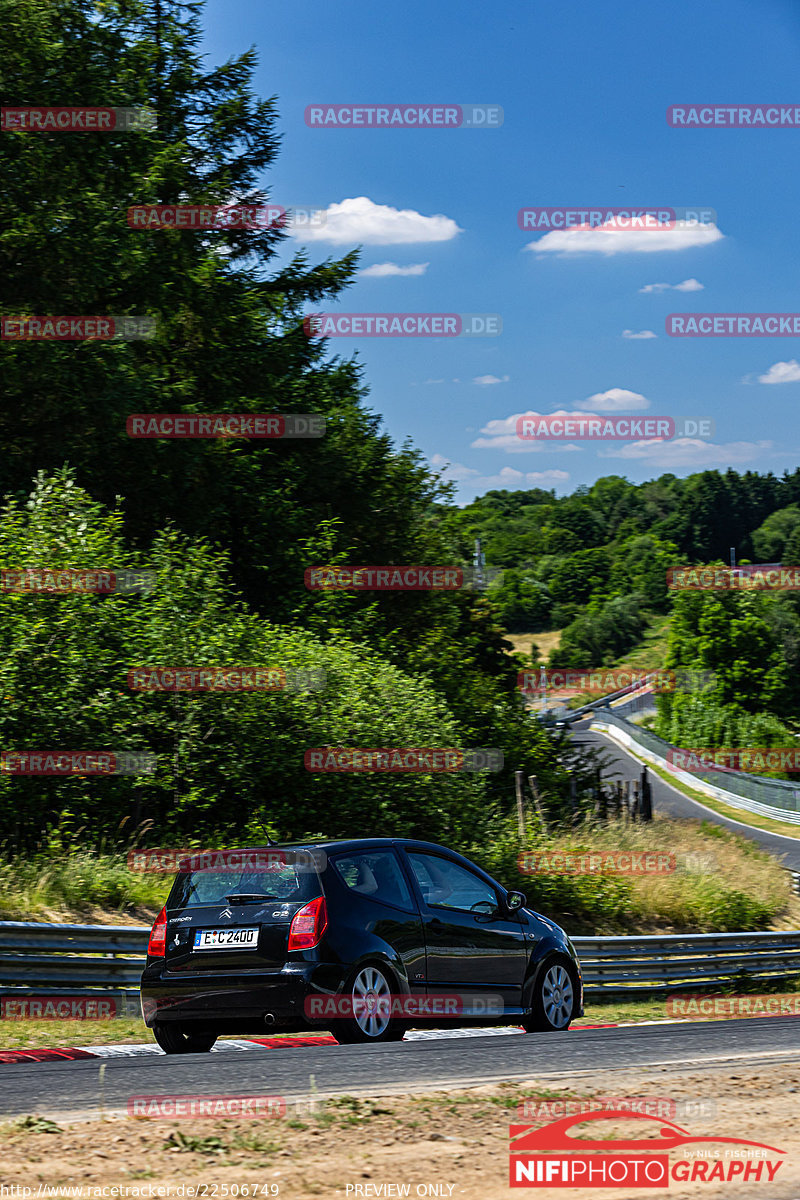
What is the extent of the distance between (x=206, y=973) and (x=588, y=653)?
144 meters

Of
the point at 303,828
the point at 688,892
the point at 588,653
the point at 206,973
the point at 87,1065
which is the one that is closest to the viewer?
the point at 87,1065

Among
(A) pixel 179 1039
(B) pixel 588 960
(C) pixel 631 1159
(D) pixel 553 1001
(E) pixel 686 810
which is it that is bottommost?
(E) pixel 686 810

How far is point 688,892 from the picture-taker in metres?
21.5

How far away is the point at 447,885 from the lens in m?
9.45

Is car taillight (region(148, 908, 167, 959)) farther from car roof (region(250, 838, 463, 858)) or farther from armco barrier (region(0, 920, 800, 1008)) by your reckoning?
armco barrier (region(0, 920, 800, 1008))

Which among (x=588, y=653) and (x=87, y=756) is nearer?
(x=87, y=756)

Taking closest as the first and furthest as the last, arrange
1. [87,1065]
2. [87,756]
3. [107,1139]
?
[107,1139] → [87,1065] → [87,756]

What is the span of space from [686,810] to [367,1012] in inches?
1945

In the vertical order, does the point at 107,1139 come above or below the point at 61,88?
below

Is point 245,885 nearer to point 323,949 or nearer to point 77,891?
point 323,949

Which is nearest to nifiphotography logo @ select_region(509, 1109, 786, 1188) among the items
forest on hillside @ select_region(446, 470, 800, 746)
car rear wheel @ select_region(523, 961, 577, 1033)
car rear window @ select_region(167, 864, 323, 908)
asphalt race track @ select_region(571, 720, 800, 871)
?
car rear window @ select_region(167, 864, 323, 908)

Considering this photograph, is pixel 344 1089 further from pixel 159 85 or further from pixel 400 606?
pixel 159 85

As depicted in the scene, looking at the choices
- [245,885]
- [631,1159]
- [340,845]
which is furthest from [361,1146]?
[340,845]

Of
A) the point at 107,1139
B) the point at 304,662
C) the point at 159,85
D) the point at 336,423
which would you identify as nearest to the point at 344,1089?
the point at 107,1139
